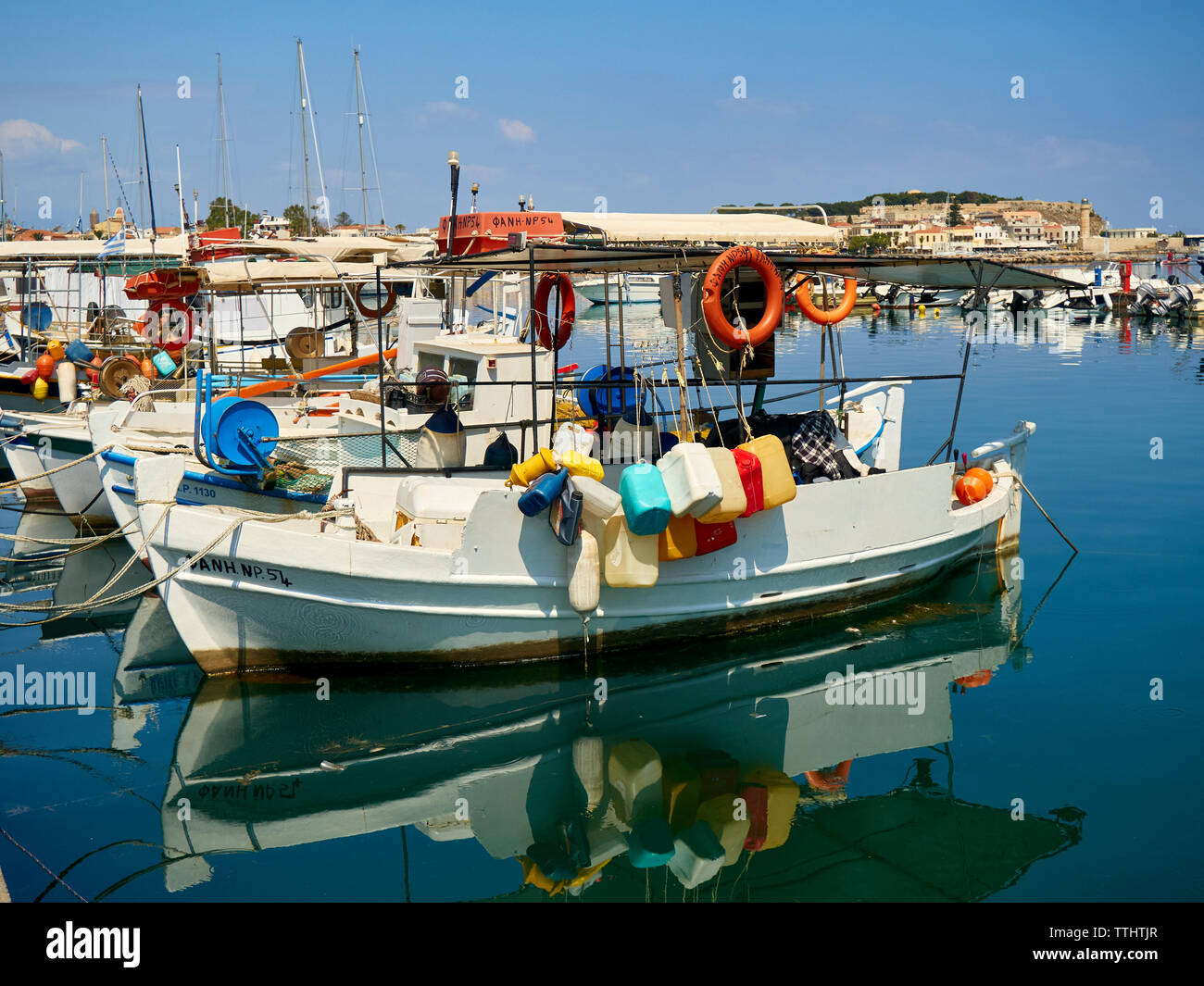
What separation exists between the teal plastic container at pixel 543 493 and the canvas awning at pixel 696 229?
3.23 m

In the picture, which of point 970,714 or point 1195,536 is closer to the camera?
point 970,714

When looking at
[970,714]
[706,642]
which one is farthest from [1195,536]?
[706,642]

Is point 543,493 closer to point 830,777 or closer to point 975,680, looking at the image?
point 830,777

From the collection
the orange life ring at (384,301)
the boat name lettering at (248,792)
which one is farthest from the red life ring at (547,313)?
the boat name lettering at (248,792)

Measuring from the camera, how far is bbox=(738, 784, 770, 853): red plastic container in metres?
7.25

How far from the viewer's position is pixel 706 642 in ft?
34.2

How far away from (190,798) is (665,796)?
136 inches

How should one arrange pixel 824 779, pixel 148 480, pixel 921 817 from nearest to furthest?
pixel 921 817 → pixel 824 779 → pixel 148 480

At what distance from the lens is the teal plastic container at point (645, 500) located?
Answer: 878 centimetres

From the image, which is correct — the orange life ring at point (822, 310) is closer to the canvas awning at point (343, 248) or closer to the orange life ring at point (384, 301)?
the canvas awning at point (343, 248)

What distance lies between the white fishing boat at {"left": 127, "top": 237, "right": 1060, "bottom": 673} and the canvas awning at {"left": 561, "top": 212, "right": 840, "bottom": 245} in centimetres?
44

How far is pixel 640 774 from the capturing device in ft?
27.1

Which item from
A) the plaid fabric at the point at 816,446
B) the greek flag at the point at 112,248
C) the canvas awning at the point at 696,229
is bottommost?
the plaid fabric at the point at 816,446
